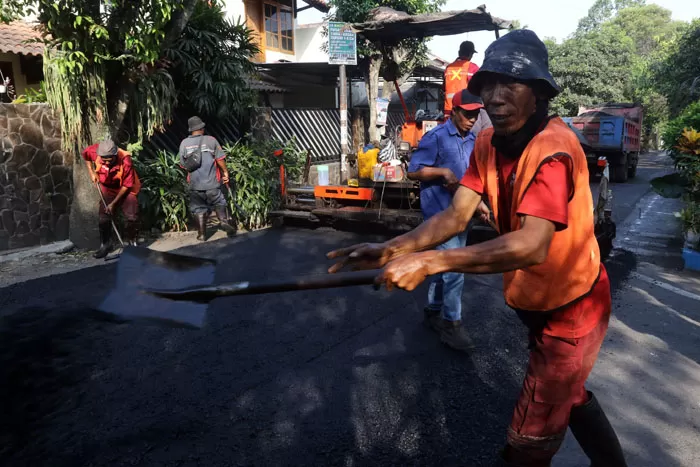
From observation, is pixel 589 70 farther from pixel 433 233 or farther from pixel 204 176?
pixel 433 233

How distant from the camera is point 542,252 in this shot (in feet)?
4.98

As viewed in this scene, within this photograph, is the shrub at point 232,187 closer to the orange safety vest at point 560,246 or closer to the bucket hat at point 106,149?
the bucket hat at point 106,149

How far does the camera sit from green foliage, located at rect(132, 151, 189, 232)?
26.0 ft

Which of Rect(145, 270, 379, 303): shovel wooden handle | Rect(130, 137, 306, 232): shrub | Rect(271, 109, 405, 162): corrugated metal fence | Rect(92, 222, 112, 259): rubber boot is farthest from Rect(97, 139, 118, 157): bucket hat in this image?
Rect(271, 109, 405, 162): corrugated metal fence

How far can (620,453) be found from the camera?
75.9 inches

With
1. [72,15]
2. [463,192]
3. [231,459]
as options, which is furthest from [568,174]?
[72,15]

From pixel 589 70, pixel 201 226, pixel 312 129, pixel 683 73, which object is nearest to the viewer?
pixel 201 226

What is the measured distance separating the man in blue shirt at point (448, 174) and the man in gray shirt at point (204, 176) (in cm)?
459

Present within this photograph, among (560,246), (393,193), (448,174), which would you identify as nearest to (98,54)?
(393,193)

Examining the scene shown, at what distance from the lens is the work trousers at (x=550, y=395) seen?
1.78 meters

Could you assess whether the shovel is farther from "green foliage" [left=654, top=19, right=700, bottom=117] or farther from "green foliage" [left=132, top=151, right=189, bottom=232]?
"green foliage" [left=654, top=19, right=700, bottom=117]

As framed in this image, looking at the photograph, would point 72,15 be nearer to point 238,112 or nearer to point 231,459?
point 238,112

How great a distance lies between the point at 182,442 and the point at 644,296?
448 cm

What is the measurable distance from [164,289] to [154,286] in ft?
0.20
